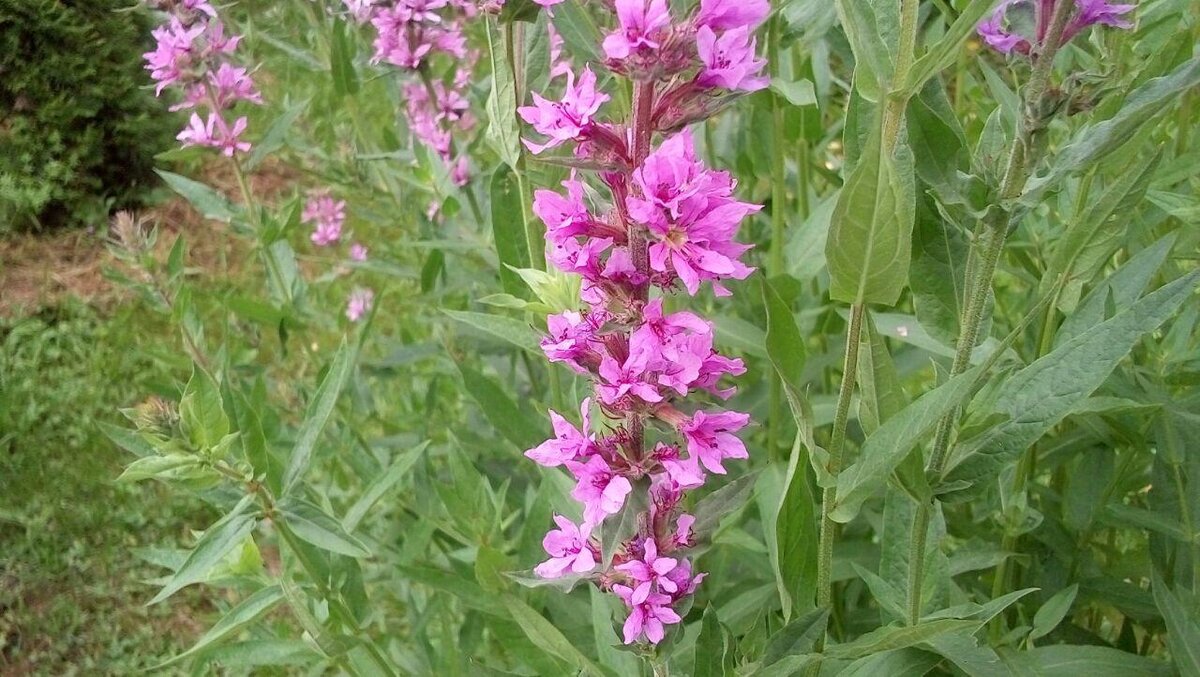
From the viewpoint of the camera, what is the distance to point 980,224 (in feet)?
4.09

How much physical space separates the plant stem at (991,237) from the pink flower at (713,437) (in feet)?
1.02

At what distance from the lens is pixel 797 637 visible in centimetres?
Answer: 135

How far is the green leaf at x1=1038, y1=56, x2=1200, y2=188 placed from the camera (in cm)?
102

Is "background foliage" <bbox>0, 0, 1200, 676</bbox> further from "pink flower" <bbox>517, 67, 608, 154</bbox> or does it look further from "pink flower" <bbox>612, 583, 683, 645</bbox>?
"pink flower" <bbox>517, 67, 608, 154</bbox>

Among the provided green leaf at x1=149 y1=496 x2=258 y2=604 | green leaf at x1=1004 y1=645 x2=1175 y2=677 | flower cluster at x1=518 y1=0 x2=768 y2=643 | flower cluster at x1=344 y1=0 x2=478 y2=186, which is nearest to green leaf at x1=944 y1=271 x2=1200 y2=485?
flower cluster at x1=518 y1=0 x2=768 y2=643

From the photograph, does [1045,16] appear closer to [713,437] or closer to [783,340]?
[783,340]

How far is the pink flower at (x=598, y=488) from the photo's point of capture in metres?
1.17

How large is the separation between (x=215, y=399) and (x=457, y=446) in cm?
46

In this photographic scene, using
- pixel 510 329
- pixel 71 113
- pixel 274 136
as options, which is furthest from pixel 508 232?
pixel 71 113

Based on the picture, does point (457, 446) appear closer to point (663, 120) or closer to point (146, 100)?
point (663, 120)

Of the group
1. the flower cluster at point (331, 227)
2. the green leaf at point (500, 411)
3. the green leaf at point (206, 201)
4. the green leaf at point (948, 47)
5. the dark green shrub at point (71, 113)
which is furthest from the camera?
the dark green shrub at point (71, 113)

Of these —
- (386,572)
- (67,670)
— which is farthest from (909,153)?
(67,670)

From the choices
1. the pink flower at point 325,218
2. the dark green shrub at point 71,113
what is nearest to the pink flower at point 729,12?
the pink flower at point 325,218

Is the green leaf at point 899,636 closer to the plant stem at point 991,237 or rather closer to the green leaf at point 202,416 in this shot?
the plant stem at point 991,237
